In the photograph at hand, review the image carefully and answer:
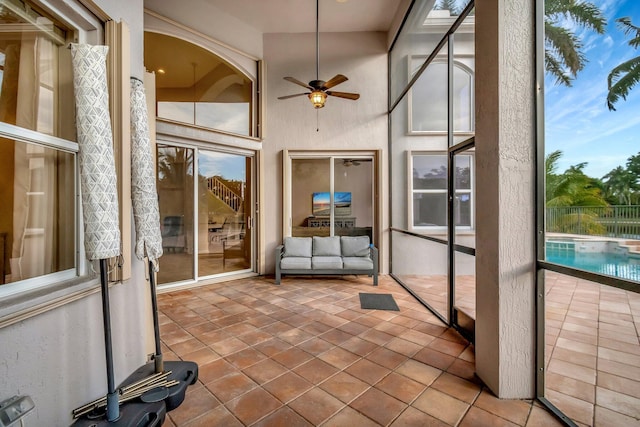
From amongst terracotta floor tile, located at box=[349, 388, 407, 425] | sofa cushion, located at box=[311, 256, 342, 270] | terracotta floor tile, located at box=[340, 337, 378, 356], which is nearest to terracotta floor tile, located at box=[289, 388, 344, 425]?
terracotta floor tile, located at box=[349, 388, 407, 425]

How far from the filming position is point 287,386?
1962 mm

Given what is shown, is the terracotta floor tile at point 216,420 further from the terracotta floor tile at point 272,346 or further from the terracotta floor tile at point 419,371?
the terracotta floor tile at point 419,371

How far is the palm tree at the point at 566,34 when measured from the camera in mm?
1521

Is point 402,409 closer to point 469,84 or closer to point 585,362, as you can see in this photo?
point 585,362

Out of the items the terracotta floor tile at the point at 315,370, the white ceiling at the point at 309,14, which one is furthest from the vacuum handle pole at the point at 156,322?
the white ceiling at the point at 309,14

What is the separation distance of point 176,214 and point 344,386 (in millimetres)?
3743

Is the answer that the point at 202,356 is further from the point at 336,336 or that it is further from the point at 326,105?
the point at 326,105

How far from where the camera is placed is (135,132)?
6.00ft

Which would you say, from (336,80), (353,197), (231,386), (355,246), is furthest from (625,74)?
(353,197)

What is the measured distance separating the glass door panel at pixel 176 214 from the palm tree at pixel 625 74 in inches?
188

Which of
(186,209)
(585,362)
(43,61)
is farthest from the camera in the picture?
(186,209)

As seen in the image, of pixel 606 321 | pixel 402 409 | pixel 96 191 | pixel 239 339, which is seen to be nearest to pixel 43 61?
pixel 96 191

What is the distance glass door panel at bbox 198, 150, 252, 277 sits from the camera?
4.70m

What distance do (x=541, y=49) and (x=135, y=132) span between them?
8.99 ft
